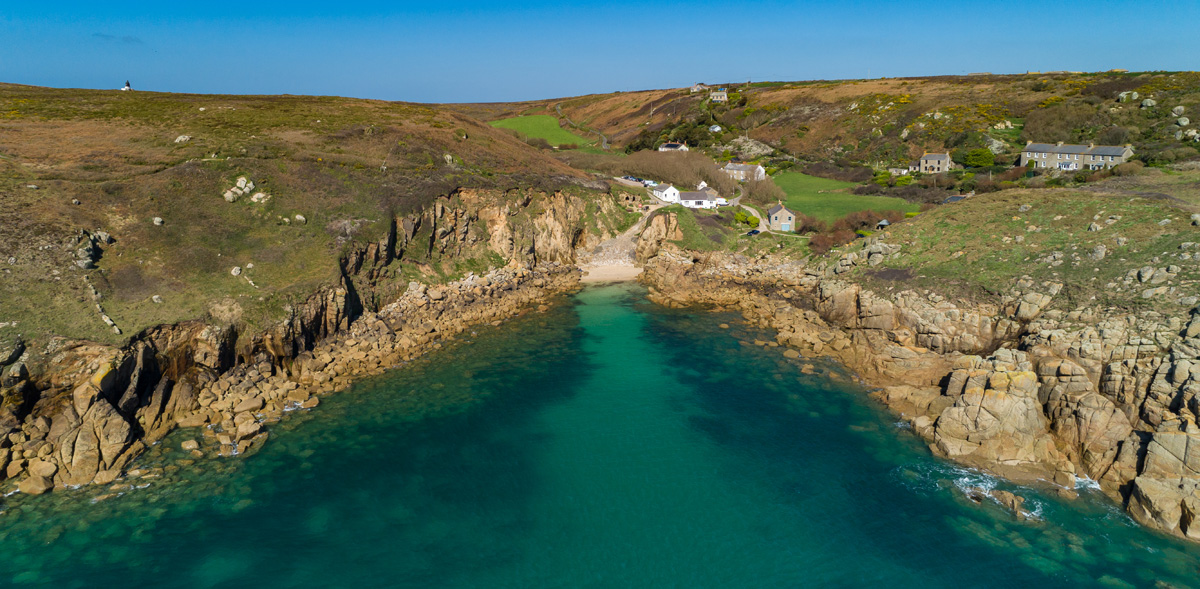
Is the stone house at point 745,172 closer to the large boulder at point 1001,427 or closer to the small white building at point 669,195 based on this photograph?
the small white building at point 669,195

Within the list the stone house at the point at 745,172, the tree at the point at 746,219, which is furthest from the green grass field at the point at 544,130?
the tree at the point at 746,219

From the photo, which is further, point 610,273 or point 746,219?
point 746,219

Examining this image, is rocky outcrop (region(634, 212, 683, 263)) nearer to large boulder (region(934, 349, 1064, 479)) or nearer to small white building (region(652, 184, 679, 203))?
small white building (region(652, 184, 679, 203))

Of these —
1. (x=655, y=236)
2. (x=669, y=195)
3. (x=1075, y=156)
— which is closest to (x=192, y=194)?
(x=655, y=236)

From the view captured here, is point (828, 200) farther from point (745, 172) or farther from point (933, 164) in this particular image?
point (933, 164)

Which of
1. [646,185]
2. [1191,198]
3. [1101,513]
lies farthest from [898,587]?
[646,185]

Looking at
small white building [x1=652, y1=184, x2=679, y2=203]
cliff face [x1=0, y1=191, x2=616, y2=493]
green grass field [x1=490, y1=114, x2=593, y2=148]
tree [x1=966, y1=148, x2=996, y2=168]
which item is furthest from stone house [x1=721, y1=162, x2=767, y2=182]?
cliff face [x1=0, y1=191, x2=616, y2=493]

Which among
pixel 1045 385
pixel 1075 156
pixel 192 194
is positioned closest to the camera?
pixel 1045 385
